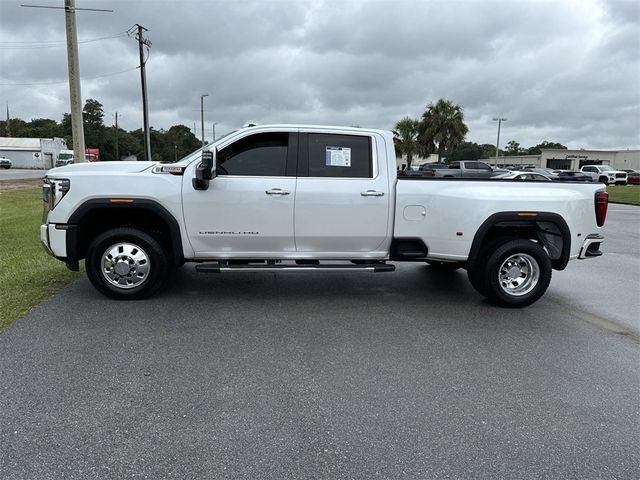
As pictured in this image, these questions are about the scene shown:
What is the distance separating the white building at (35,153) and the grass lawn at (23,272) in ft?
233

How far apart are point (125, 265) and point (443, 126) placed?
49842 mm

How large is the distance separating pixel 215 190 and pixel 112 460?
10.9 ft

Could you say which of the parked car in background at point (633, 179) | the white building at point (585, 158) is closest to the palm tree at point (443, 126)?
the parked car in background at point (633, 179)

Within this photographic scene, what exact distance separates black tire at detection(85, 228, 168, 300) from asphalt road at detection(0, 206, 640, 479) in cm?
20

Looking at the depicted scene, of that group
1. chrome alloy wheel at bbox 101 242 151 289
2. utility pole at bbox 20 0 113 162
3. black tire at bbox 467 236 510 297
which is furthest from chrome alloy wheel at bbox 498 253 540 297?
utility pole at bbox 20 0 113 162

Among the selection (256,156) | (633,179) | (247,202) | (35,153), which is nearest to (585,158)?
(633,179)

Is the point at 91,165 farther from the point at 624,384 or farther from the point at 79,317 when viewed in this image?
the point at 624,384

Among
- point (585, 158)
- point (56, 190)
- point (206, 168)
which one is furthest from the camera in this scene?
point (585, 158)

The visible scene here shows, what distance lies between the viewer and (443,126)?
170 feet

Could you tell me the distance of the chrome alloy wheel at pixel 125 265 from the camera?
5688mm

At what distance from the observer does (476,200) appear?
229 inches

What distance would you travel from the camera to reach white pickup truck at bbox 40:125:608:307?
560 cm

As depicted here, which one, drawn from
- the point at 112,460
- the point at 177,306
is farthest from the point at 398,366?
the point at 177,306

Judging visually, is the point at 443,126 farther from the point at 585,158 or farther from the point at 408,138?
the point at 585,158
